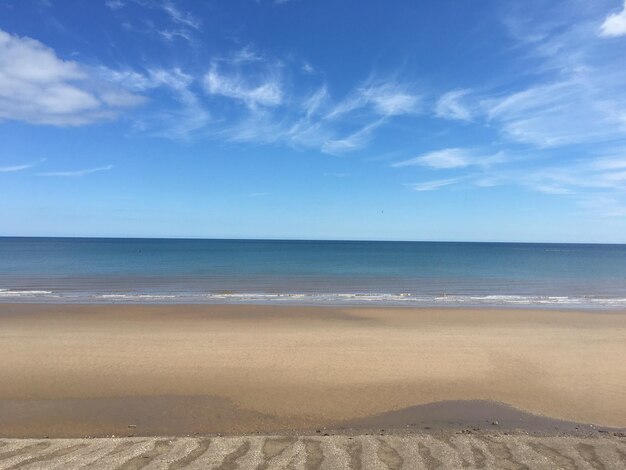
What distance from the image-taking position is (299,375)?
9.84 m

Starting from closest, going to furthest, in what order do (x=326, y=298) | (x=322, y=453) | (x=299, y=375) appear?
(x=322, y=453), (x=299, y=375), (x=326, y=298)

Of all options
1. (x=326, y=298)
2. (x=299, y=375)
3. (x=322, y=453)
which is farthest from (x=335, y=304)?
(x=322, y=453)

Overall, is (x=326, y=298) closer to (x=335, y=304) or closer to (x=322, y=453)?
(x=335, y=304)

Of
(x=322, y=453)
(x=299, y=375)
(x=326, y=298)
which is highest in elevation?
(x=326, y=298)

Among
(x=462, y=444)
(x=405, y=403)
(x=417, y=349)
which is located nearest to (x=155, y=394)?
(x=405, y=403)

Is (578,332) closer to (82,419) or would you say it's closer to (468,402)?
(468,402)

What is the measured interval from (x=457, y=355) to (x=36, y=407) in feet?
31.9

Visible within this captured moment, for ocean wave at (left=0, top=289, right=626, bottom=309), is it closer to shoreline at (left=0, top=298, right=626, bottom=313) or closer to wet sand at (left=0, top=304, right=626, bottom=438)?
shoreline at (left=0, top=298, right=626, bottom=313)

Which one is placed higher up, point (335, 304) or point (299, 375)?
point (335, 304)

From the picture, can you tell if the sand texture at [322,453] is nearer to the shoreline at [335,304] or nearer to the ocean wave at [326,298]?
the shoreline at [335,304]

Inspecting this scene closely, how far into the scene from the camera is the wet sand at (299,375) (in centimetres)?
746

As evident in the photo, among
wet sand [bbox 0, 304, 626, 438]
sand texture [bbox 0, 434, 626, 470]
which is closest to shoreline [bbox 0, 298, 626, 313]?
wet sand [bbox 0, 304, 626, 438]

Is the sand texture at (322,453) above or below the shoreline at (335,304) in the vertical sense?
below

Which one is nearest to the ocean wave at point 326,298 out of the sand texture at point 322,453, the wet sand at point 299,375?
the wet sand at point 299,375
